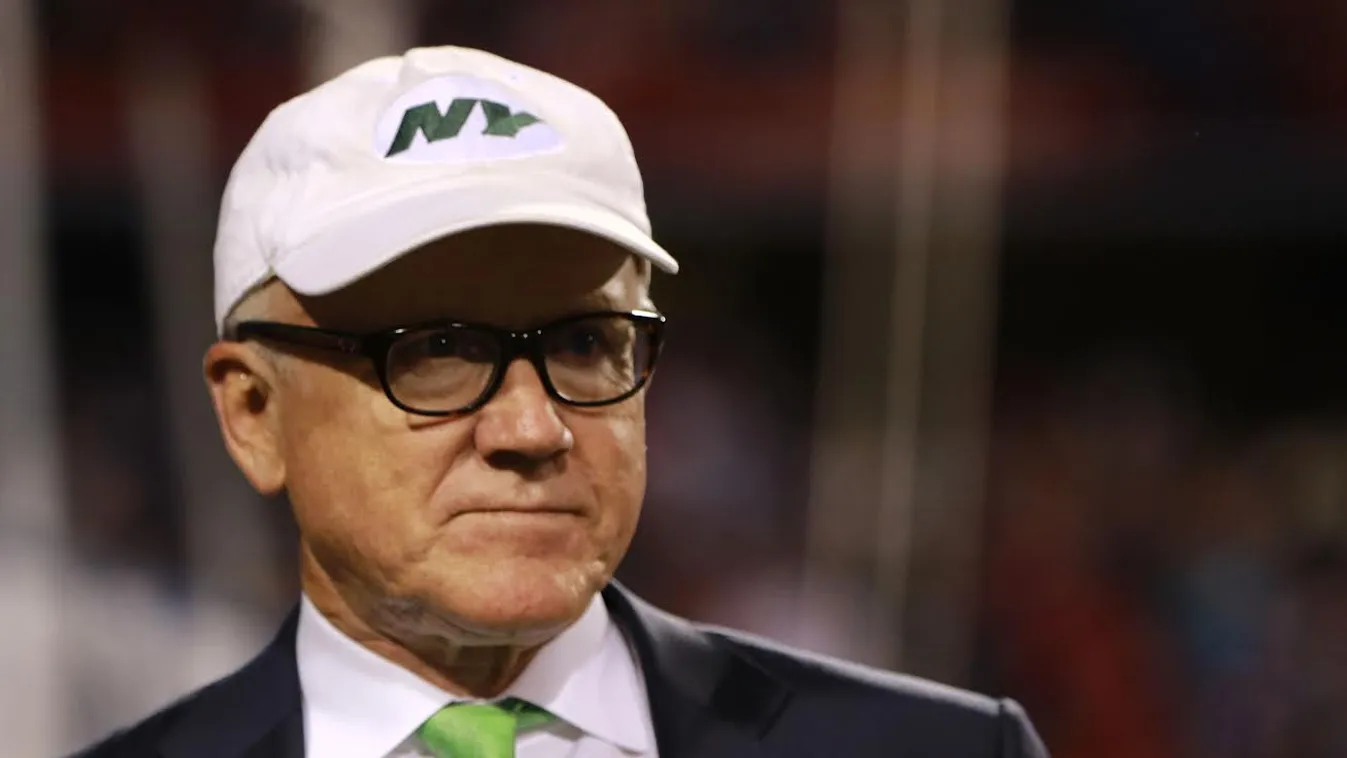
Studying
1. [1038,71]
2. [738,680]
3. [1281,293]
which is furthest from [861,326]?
[738,680]

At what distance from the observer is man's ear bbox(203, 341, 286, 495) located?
0.94 metres

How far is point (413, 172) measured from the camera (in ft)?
2.92

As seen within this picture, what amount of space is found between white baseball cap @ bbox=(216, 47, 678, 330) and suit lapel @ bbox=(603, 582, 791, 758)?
9.7 inches

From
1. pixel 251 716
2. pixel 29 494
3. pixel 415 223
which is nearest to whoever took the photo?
pixel 415 223

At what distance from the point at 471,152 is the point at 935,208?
0.71 metres

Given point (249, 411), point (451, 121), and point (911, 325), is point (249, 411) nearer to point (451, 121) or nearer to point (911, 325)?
point (451, 121)

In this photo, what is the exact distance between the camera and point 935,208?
4.96 feet

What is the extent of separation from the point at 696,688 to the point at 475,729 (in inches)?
5.7

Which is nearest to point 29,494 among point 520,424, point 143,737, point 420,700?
point 143,737

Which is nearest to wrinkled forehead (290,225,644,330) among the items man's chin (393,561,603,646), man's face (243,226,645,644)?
man's face (243,226,645,644)

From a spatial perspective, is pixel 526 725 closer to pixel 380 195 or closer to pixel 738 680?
pixel 738 680

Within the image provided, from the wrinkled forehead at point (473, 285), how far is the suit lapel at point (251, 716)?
0.23 metres

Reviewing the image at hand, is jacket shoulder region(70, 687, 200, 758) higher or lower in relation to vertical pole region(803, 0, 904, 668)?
lower

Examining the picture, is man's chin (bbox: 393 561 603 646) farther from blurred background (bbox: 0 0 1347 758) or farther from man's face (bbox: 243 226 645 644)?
blurred background (bbox: 0 0 1347 758)
